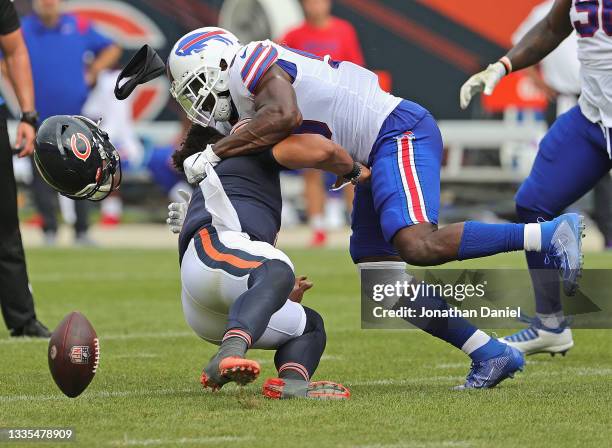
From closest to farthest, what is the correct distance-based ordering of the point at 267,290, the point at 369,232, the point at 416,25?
the point at 267,290 → the point at 369,232 → the point at 416,25

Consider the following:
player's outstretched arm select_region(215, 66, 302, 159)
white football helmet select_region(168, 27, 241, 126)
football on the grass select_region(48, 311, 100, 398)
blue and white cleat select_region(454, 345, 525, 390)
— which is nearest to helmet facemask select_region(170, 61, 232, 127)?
white football helmet select_region(168, 27, 241, 126)

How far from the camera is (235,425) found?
13.5ft

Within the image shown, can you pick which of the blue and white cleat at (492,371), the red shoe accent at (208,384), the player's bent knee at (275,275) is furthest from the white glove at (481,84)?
the red shoe accent at (208,384)

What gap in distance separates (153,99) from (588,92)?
41.7ft

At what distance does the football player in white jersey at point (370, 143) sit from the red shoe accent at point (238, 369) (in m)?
0.94

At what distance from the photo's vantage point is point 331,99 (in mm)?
5137

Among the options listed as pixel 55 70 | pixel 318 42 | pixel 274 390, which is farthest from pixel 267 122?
pixel 55 70

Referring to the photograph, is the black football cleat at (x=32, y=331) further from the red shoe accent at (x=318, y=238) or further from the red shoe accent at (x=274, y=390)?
the red shoe accent at (x=318, y=238)

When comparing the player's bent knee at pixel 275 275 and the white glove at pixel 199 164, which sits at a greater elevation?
the white glove at pixel 199 164

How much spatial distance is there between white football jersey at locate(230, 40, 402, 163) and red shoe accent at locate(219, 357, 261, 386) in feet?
4.10

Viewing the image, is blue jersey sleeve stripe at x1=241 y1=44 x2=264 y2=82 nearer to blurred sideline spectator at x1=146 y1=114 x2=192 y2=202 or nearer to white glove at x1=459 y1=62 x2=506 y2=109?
white glove at x1=459 y1=62 x2=506 y2=109

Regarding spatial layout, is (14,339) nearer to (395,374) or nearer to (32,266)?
(395,374)

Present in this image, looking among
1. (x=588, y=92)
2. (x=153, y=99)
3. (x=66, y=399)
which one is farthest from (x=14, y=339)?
(x=153, y=99)

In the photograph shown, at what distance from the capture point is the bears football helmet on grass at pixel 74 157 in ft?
15.6
